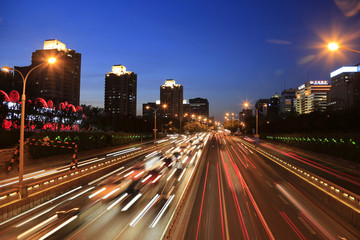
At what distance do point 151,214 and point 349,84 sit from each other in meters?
222

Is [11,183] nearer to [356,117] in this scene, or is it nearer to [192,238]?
[192,238]

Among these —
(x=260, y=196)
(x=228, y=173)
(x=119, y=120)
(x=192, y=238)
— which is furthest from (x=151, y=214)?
(x=119, y=120)

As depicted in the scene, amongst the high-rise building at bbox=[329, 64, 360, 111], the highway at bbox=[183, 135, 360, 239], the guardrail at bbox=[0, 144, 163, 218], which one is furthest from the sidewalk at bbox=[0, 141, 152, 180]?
the high-rise building at bbox=[329, 64, 360, 111]

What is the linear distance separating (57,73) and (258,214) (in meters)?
169

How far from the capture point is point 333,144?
30281 mm

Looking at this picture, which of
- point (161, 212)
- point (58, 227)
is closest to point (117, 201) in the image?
point (161, 212)

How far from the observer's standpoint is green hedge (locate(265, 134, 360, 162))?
82.8ft

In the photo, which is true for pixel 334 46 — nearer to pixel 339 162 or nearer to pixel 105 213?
pixel 105 213

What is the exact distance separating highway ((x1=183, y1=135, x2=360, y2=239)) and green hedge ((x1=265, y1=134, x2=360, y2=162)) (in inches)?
554

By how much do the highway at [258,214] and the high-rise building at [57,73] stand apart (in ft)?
478

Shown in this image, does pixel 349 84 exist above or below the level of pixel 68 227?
above

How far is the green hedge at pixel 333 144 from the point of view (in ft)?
82.8

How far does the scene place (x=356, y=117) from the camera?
4059 centimetres

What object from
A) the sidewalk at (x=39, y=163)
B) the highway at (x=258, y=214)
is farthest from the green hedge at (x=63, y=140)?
the highway at (x=258, y=214)
